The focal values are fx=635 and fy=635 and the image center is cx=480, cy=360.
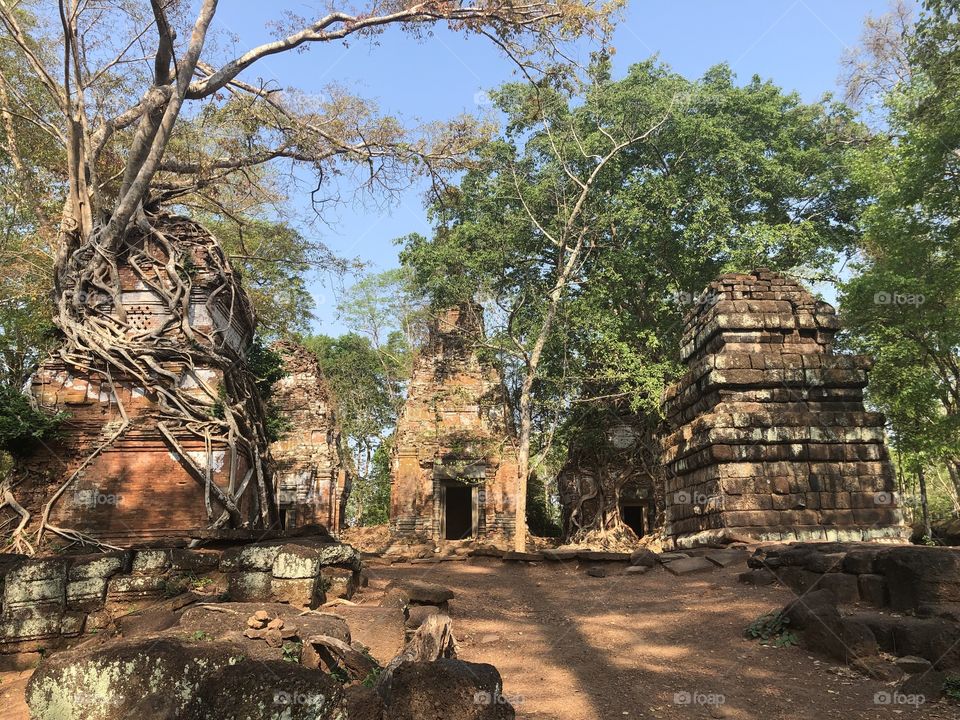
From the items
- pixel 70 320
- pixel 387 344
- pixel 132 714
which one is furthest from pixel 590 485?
pixel 132 714

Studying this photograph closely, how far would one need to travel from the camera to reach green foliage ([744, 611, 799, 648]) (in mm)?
4906

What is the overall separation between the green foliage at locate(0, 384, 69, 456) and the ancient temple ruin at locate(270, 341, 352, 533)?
12389 millimetres

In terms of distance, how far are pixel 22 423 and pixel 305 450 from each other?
13416mm

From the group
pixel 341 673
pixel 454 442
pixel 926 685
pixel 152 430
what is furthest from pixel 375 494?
pixel 926 685

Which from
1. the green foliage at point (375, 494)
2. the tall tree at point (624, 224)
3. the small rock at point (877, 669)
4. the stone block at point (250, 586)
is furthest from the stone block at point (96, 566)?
the green foliage at point (375, 494)

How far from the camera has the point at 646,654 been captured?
5070 mm

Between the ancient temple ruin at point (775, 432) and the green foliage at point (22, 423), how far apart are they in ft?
27.7

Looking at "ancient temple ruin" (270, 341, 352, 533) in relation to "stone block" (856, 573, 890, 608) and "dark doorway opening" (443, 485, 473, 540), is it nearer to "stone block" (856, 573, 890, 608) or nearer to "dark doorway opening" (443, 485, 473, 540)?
"dark doorway opening" (443, 485, 473, 540)

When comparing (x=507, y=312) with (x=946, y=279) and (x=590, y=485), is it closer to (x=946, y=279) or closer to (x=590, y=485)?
(x=590, y=485)

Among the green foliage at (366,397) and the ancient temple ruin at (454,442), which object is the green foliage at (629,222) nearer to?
the ancient temple ruin at (454,442)

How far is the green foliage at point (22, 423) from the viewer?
691 cm

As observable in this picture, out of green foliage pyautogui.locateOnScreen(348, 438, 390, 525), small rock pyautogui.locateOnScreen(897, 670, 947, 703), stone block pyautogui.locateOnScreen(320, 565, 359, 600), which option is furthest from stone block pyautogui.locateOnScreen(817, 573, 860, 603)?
green foliage pyautogui.locateOnScreen(348, 438, 390, 525)

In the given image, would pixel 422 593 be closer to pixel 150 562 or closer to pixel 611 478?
pixel 150 562

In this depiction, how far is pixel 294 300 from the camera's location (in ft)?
74.2
